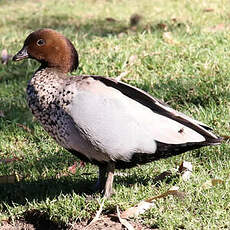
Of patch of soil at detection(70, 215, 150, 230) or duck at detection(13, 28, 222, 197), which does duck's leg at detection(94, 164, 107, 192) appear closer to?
duck at detection(13, 28, 222, 197)

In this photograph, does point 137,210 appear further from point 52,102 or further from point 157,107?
point 52,102

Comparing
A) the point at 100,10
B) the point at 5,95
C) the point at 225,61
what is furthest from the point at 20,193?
the point at 100,10

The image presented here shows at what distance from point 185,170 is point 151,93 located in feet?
4.17

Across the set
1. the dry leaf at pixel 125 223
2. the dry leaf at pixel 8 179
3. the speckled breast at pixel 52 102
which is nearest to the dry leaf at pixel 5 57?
the dry leaf at pixel 8 179

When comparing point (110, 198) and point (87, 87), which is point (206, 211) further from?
point (87, 87)

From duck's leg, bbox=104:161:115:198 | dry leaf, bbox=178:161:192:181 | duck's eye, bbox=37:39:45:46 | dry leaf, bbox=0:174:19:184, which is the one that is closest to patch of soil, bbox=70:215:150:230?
duck's leg, bbox=104:161:115:198

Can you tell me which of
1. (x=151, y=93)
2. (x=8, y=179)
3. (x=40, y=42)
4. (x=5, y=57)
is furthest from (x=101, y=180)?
(x=5, y=57)

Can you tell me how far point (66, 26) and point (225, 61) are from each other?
10.1ft

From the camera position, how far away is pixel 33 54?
364 centimetres

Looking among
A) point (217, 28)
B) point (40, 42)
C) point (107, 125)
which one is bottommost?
point (217, 28)

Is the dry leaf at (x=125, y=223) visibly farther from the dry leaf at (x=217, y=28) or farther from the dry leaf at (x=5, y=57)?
the dry leaf at (x=217, y=28)

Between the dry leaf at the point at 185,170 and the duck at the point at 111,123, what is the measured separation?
0.35 metres

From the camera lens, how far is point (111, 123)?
3.13 m

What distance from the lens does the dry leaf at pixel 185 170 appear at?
357 centimetres
